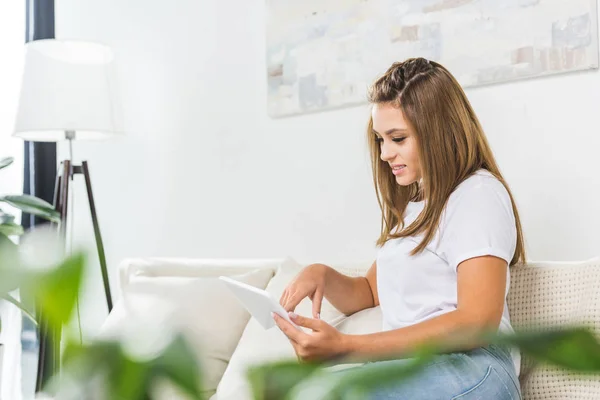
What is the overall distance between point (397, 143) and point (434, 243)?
0.81ft

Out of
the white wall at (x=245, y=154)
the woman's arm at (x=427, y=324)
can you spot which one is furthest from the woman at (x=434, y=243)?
the white wall at (x=245, y=154)

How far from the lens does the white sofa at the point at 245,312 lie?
5.23 feet

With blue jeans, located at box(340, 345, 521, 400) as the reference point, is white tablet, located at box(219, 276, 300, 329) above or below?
above

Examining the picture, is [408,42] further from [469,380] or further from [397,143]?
[469,380]

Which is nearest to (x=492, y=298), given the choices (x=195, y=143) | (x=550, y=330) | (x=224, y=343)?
(x=224, y=343)

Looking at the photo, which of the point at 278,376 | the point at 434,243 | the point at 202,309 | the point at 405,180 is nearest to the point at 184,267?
the point at 202,309

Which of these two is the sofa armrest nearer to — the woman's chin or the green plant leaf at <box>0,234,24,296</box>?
the woman's chin

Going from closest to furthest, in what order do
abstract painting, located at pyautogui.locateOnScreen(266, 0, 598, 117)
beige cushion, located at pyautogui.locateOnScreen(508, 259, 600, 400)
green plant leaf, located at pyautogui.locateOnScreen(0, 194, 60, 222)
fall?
beige cushion, located at pyautogui.locateOnScreen(508, 259, 600, 400), abstract painting, located at pyautogui.locateOnScreen(266, 0, 598, 117), green plant leaf, located at pyautogui.locateOnScreen(0, 194, 60, 222)

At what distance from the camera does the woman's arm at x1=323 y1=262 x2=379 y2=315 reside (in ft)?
6.08

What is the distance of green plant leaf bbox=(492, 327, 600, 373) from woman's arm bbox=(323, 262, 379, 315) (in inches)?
66.8

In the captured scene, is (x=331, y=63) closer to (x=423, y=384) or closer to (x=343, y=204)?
(x=343, y=204)

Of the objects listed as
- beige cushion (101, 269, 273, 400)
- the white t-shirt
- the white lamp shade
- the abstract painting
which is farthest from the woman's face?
the white lamp shade

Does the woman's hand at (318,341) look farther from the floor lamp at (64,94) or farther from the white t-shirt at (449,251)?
the floor lamp at (64,94)

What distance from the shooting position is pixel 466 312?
56.6 inches
